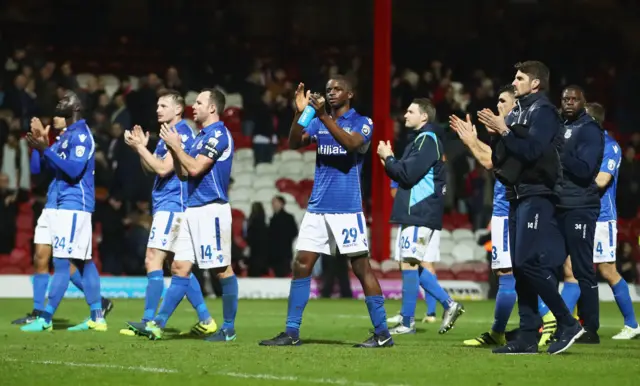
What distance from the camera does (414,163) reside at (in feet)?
36.8

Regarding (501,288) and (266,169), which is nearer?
(501,288)

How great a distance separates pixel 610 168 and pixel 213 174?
396cm

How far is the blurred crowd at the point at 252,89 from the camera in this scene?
2081cm

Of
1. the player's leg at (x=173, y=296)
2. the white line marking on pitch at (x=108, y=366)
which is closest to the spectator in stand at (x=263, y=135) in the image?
the player's leg at (x=173, y=296)

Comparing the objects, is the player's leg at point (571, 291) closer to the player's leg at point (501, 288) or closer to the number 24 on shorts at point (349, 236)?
the player's leg at point (501, 288)

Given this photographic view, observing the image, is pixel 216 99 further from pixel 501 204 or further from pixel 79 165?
pixel 501 204

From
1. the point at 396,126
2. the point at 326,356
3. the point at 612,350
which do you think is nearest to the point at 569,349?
the point at 612,350

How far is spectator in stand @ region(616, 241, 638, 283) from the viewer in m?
20.8

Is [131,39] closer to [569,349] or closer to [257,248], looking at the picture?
[257,248]

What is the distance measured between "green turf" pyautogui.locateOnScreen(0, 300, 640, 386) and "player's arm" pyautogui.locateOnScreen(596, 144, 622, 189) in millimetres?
1532

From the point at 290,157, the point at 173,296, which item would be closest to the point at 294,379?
the point at 173,296

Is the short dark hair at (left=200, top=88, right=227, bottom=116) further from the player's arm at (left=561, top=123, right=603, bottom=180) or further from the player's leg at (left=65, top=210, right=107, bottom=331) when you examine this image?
the player's arm at (left=561, top=123, right=603, bottom=180)

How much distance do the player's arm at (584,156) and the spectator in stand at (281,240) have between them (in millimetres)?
10625

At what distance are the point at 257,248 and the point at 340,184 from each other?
1075cm
